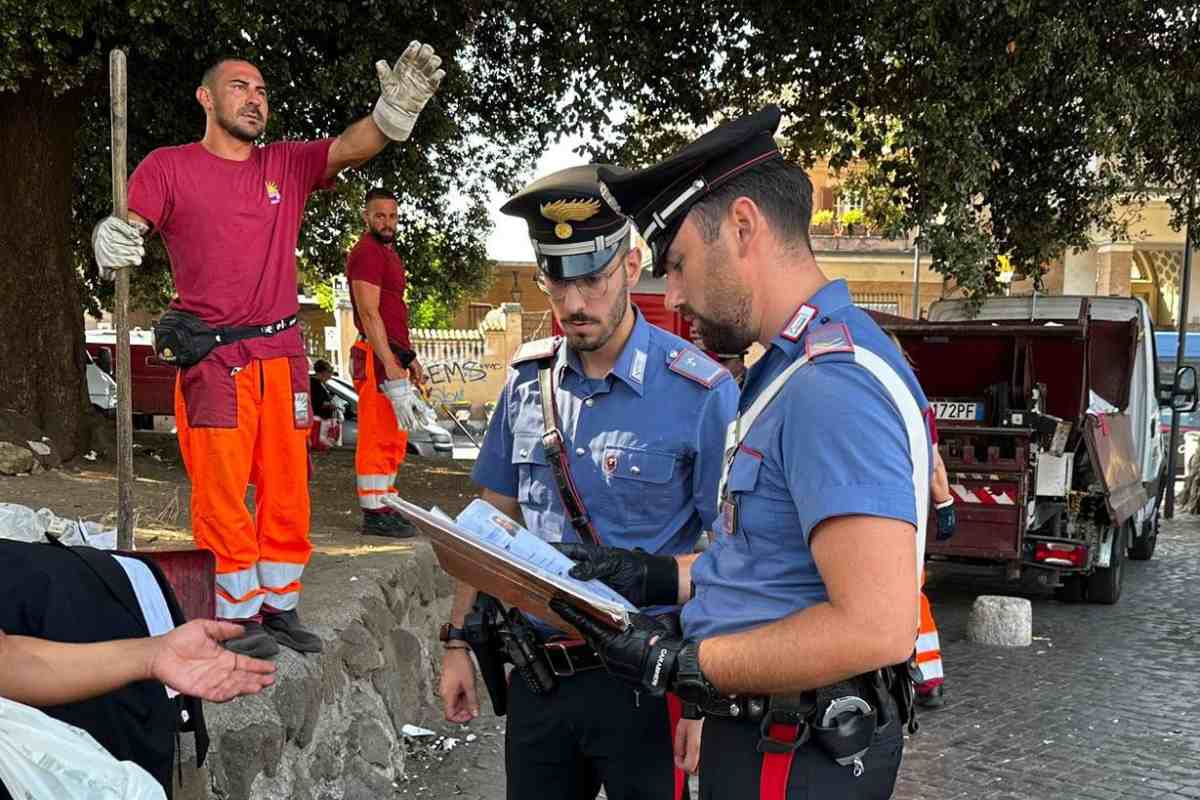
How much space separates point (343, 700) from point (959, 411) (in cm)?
593

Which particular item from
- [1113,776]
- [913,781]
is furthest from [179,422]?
[1113,776]

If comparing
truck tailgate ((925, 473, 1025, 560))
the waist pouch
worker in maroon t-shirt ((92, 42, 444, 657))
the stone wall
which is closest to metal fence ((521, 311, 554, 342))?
truck tailgate ((925, 473, 1025, 560))

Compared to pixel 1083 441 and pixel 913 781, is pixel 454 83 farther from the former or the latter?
pixel 913 781

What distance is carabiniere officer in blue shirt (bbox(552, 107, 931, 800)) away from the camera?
1595 mm

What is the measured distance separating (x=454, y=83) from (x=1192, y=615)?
7291 mm

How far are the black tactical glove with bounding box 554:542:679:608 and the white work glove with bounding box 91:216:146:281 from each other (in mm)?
2350

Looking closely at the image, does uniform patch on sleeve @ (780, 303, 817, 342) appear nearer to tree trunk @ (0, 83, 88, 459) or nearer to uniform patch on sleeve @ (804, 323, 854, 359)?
uniform patch on sleeve @ (804, 323, 854, 359)

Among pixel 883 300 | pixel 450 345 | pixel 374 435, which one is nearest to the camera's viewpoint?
pixel 374 435

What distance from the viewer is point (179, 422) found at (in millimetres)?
4094

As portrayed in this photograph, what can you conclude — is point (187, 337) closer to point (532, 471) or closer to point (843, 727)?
point (532, 471)

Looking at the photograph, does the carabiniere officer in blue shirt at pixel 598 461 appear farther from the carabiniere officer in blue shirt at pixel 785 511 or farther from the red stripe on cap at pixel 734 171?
the red stripe on cap at pixel 734 171

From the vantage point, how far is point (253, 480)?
4.43 m

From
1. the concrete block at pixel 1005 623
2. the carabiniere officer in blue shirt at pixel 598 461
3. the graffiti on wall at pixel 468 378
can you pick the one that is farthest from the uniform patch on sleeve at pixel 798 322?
the graffiti on wall at pixel 468 378

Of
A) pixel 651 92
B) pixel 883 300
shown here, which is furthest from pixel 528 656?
pixel 883 300
